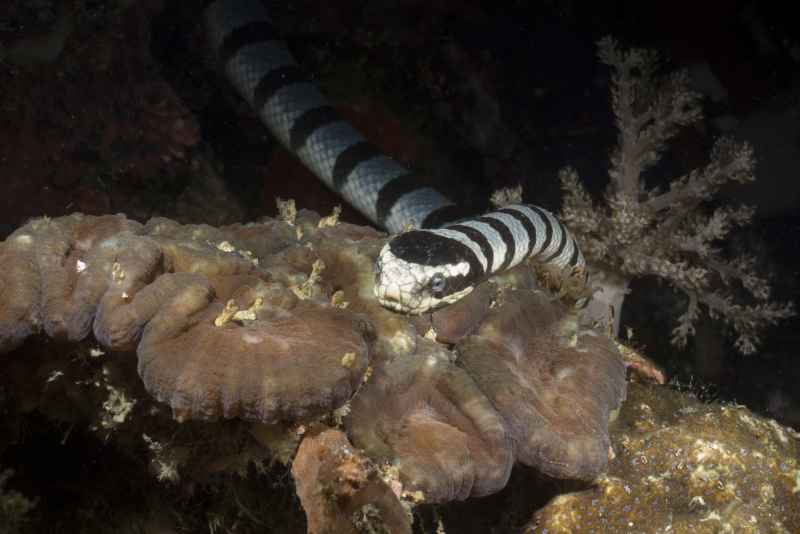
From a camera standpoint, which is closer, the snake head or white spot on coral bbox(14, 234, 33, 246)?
white spot on coral bbox(14, 234, 33, 246)

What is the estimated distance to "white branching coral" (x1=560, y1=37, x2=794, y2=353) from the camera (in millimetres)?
3484

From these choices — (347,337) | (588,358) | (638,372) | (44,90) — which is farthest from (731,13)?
(44,90)

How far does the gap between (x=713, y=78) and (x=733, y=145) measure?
151cm

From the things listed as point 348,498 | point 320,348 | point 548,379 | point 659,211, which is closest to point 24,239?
point 320,348

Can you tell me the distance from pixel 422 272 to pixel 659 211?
225cm

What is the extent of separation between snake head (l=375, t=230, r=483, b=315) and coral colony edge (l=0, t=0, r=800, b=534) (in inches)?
0.5

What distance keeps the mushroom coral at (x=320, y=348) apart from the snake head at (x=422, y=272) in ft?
0.32

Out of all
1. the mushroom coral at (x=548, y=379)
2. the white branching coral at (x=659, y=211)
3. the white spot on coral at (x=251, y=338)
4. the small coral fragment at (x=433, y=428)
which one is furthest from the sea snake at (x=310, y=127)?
the white spot on coral at (x=251, y=338)

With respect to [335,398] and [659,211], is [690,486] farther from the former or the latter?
[659,211]

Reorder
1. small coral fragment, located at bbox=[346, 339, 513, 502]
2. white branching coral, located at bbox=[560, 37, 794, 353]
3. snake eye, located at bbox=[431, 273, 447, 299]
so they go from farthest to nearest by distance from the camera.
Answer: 1. white branching coral, located at bbox=[560, 37, 794, 353]
2. snake eye, located at bbox=[431, 273, 447, 299]
3. small coral fragment, located at bbox=[346, 339, 513, 502]

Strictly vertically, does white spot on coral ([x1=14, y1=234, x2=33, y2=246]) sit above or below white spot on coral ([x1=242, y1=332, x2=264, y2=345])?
below

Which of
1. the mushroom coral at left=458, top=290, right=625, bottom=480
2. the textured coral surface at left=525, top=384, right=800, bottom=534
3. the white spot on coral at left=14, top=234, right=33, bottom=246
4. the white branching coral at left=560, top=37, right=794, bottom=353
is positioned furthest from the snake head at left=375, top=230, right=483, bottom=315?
the white branching coral at left=560, top=37, right=794, bottom=353

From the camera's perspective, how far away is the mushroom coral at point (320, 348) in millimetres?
1435

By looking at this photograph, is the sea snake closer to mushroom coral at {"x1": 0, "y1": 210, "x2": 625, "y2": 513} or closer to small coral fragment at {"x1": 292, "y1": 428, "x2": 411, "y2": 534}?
mushroom coral at {"x1": 0, "y1": 210, "x2": 625, "y2": 513}
